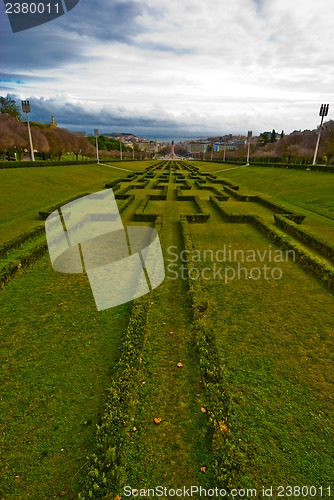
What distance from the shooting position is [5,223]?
16.6 m

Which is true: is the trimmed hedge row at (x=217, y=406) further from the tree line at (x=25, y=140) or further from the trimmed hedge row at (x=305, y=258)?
the tree line at (x=25, y=140)

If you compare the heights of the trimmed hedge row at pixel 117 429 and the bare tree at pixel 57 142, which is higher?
the bare tree at pixel 57 142

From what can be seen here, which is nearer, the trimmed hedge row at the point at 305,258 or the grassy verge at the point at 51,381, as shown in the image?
the grassy verge at the point at 51,381

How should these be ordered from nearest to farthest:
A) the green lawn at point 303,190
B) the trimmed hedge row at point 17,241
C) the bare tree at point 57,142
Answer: the trimmed hedge row at point 17,241 → the green lawn at point 303,190 → the bare tree at point 57,142

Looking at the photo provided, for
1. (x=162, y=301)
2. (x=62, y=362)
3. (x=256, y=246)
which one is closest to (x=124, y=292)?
(x=162, y=301)

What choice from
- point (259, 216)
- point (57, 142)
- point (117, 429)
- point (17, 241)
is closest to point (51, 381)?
point (117, 429)

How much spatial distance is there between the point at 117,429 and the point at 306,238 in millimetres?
12510

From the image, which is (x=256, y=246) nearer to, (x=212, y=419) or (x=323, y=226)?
(x=323, y=226)

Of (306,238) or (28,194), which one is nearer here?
(306,238)

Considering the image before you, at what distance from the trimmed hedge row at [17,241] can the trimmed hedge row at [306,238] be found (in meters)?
13.2

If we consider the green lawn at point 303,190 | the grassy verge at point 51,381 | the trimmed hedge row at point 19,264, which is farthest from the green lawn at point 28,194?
the green lawn at point 303,190

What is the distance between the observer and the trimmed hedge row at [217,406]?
3.79 m

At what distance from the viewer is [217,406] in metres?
4.68

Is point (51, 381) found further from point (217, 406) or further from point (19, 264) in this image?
point (19, 264)
